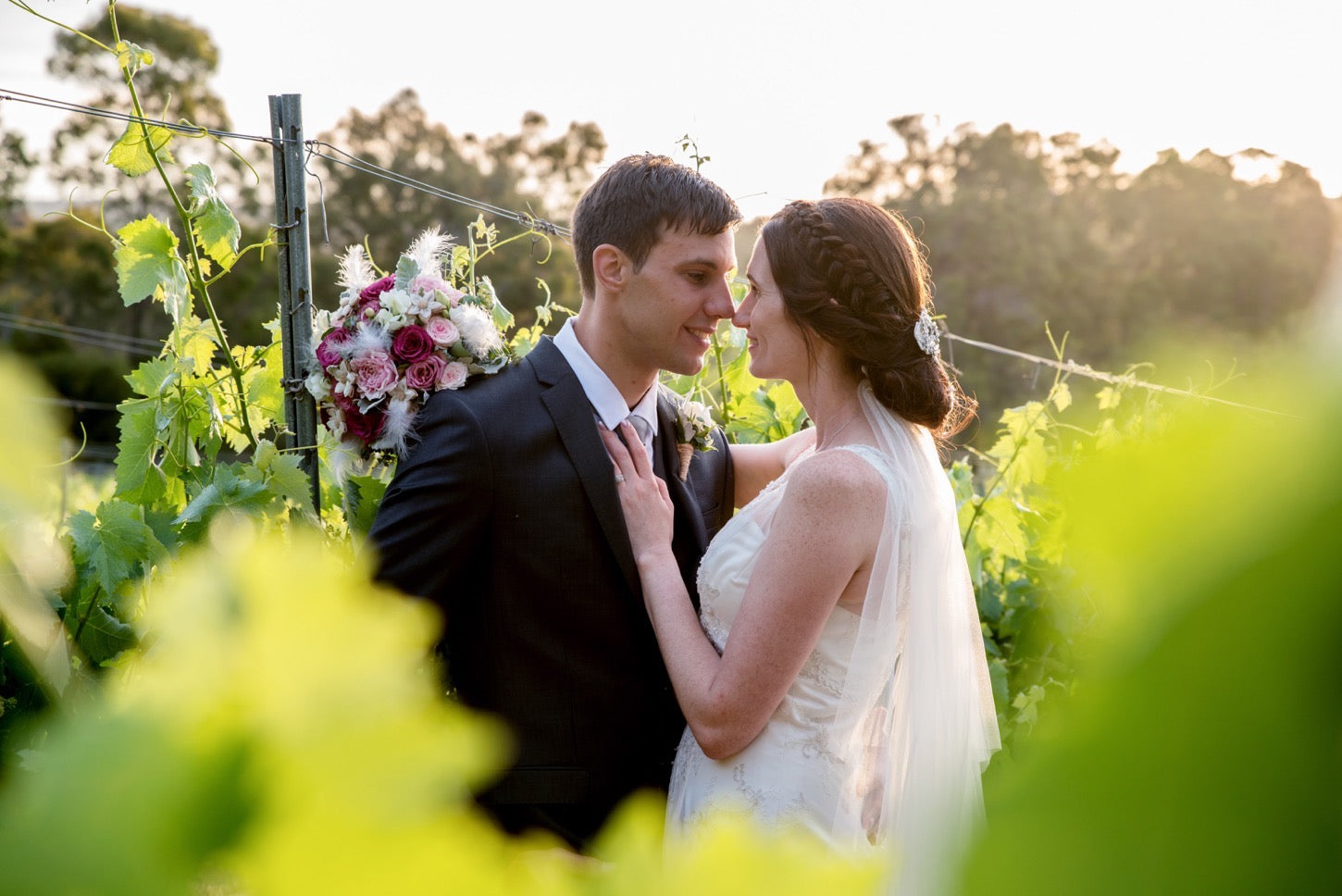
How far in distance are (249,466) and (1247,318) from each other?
27703 mm

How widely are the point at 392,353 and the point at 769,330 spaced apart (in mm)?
1041

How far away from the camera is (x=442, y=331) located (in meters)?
2.89

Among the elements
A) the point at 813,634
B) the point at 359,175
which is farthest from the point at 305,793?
the point at 359,175

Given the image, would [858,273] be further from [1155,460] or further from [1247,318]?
[1247,318]

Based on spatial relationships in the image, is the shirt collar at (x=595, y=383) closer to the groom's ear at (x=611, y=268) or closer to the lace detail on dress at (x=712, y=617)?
the groom's ear at (x=611, y=268)

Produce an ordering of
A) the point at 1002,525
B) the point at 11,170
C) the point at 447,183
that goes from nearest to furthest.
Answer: the point at 1002,525
the point at 11,170
the point at 447,183

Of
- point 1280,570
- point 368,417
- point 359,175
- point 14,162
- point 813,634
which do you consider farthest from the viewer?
point 359,175

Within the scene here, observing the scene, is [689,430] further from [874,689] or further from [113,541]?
[113,541]

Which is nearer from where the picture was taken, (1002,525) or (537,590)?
(537,590)

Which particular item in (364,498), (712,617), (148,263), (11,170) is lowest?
(11,170)

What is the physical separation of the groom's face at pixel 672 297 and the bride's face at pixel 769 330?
6.2 inches

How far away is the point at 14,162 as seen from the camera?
2484 centimetres

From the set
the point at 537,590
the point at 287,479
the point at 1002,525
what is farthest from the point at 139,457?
the point at 1002,525

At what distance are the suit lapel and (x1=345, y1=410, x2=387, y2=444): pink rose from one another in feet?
1.40
